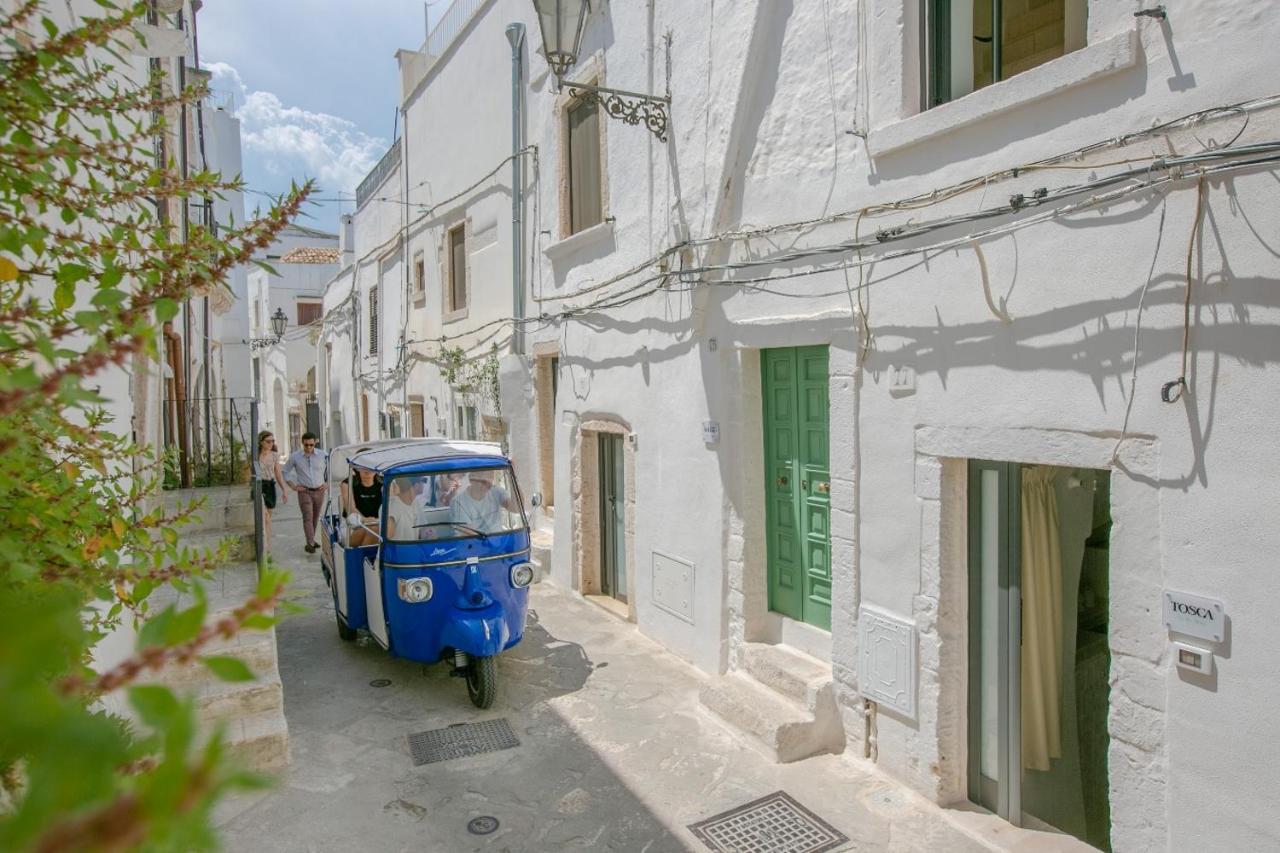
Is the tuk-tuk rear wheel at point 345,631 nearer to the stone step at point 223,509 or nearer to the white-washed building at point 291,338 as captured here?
the stone step at point 223,509

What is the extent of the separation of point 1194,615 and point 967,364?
1625 mm

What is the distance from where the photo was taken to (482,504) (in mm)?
6527

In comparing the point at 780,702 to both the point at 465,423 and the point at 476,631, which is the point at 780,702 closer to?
the point at 476,631

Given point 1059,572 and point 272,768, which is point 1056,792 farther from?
point 272,768

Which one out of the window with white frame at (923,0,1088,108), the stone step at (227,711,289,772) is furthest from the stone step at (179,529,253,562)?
the window with white frame at (923,0,1088,108)

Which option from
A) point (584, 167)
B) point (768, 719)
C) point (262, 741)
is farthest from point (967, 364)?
point (584, 167)

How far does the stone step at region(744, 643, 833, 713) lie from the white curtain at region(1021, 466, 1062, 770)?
129 cm

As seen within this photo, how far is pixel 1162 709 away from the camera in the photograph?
3.63 m

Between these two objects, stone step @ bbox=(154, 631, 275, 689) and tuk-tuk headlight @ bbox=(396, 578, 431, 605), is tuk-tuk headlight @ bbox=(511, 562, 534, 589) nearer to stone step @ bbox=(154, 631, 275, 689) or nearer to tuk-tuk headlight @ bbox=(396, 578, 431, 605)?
tuk-tuk headlight @ bbox=(396, 578, 431, 605)

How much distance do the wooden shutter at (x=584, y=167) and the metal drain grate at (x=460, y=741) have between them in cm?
518

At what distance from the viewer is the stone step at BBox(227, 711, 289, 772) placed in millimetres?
4988

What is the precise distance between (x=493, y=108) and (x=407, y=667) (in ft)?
26.4

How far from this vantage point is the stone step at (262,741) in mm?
4988

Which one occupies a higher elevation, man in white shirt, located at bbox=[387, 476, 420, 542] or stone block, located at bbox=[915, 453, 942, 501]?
stone block, located at bbox=[915, 453, 942, 501]
